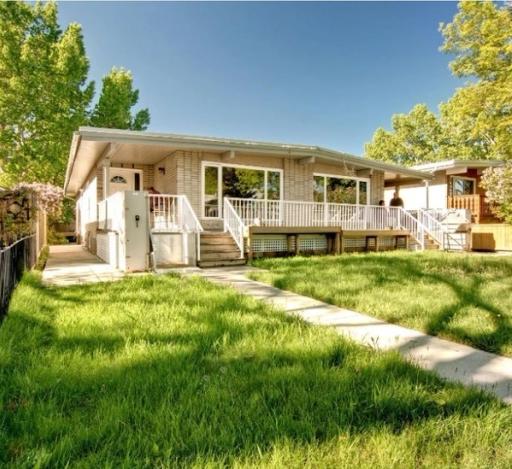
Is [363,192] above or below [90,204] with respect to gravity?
above

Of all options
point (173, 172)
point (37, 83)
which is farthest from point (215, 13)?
point (37, 83)

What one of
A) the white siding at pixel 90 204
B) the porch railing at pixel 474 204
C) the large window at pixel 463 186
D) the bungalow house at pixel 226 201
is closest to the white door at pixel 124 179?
the bungalow house at pixel 226 201

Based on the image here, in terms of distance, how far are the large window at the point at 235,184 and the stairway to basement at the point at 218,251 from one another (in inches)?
81.3

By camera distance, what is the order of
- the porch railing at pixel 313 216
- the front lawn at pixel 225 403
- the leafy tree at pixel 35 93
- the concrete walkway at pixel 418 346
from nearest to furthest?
the front lawn at pixel 225 403
the concrete walkway at pixel 418 346
the porch railing at pixel 313 216
the leafy tree at pixel 35 93

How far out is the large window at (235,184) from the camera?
12023 millimetres

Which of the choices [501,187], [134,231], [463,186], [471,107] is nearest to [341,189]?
[471,107]

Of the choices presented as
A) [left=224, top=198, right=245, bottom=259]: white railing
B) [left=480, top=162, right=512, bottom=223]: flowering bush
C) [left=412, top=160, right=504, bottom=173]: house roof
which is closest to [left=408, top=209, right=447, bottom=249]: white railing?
[left=480, top=162, right=512, bottom=223]: flowering bush

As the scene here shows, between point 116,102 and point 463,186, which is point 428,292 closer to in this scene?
point 463,186

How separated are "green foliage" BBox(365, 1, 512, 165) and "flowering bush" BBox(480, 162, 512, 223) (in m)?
0.89

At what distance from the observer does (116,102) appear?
27.4 meters

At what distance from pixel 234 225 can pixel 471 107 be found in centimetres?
1129

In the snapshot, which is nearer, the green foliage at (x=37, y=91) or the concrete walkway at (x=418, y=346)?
the concrete walkway at (x=418, y=346)

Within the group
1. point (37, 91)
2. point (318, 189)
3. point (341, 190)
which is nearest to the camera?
point (318, 189)

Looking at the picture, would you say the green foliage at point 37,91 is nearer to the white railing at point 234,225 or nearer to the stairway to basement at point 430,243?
the white railing at point 234,225
